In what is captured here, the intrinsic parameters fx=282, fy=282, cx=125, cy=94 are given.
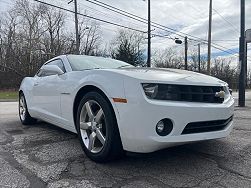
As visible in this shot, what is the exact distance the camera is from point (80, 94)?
3.68 m

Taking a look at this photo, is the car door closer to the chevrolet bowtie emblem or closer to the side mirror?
the side mirror

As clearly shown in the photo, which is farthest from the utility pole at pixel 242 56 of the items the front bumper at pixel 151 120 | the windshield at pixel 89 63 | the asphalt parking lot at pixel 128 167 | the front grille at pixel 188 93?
the front bumper at pixel 151 120

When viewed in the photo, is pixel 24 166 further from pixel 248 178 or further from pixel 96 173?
pixel 248 178

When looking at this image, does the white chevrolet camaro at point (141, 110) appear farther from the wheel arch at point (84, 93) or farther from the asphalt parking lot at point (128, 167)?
the asphalt parking lot at point (128, 167)

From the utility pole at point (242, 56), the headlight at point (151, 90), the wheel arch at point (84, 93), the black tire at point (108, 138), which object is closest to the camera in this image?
the headlight at point (151, 90)

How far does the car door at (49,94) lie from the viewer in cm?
418

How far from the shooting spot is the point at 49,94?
4.43m

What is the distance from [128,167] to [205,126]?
3.16 ft

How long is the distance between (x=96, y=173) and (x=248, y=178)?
1.54 metres

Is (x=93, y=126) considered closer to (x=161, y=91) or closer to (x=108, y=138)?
(x=108, y=138)

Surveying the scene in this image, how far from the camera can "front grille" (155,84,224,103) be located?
2916 millimetres

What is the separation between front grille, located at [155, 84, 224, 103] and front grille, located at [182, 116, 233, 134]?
0.82 feet

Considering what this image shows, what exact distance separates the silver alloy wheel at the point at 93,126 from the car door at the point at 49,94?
29.7 inches

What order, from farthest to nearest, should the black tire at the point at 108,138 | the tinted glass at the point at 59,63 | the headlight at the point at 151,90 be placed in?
the tinted glass at the point at 59,63, the black tire at the point at 108,138, the headlight at the point at 151,90
